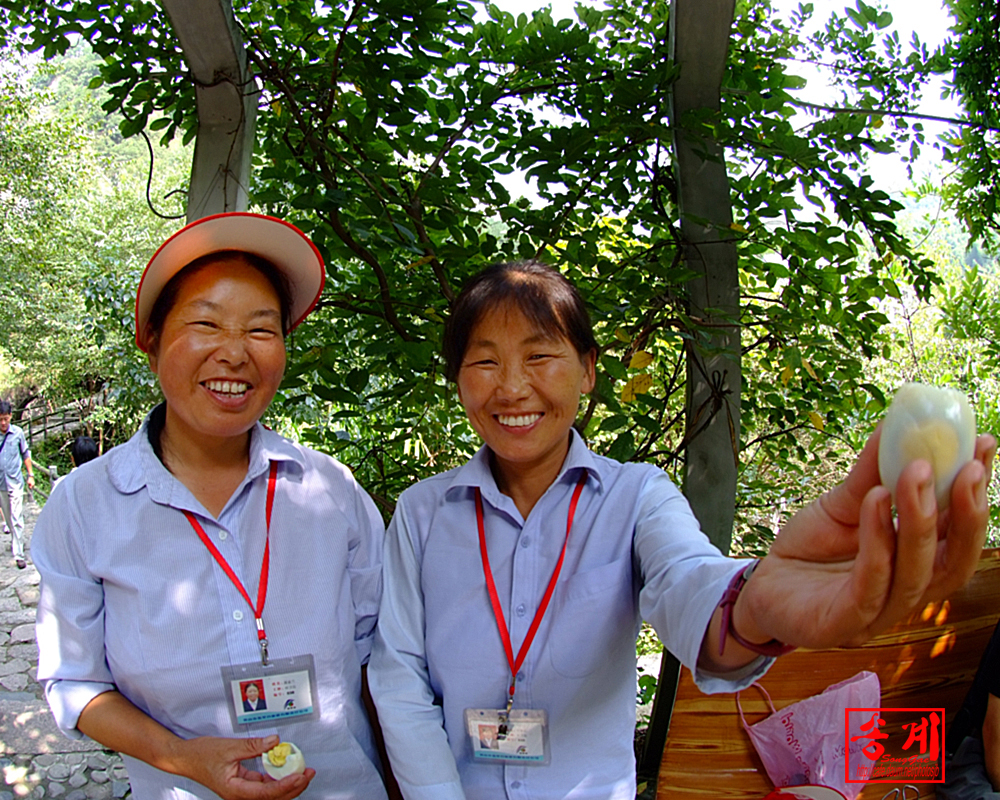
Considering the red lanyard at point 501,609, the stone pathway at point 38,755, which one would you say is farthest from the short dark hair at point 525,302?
the stone pathway at point 38,755

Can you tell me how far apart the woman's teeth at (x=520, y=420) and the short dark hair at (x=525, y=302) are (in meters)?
0.15

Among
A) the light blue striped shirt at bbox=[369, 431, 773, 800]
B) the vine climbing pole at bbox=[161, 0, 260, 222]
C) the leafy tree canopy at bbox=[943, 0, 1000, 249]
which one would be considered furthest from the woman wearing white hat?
the leafy tree canopy at bbox=[943, 0, 1000, 249]

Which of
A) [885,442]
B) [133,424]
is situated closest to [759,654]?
[885,442]

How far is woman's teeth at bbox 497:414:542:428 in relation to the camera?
1280mm

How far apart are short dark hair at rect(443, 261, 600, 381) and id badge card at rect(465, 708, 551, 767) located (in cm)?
60

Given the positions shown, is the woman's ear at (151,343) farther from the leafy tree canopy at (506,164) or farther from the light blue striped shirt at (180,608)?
the leafy tree canopy at (506,164)

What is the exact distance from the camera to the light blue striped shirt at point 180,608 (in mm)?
1199

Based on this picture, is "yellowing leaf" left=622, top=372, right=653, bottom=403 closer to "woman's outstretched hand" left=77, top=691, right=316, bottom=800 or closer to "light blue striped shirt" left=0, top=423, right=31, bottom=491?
"woman's outstretched hand" left=77, top=691, right=316, bottom=800

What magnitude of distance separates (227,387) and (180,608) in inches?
14.8

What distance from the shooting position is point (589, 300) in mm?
2086

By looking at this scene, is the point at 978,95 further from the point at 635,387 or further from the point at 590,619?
the point at 590,619

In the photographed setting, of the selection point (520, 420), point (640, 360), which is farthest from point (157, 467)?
point (640, 360)

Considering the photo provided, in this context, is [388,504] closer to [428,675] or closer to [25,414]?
[428,675]

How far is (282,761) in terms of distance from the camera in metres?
1.16
